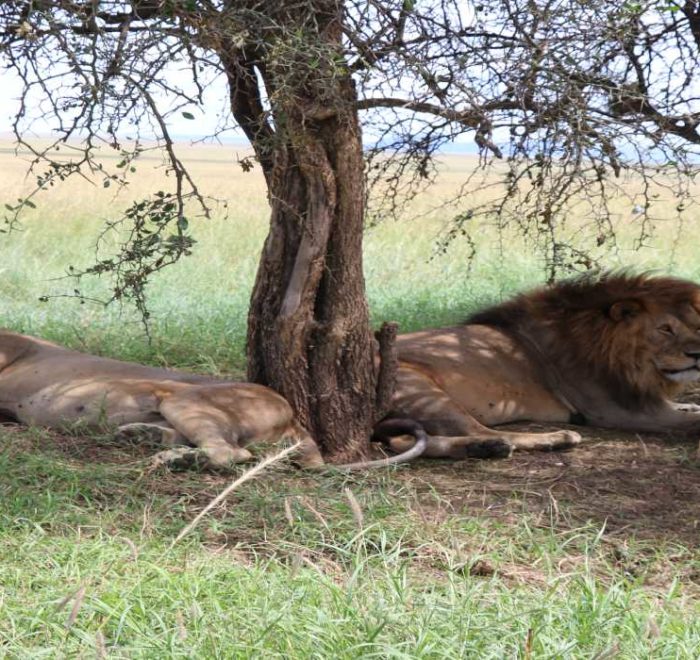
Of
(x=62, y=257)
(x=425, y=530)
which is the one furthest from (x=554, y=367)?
(x=62, y=257)

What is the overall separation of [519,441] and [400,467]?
757 millimetres

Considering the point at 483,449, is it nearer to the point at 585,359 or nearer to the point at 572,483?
the point at 572,483

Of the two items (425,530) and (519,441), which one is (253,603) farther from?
(519,441)

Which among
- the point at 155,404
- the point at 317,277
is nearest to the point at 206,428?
the point at 155,404

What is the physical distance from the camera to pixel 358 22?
16.7 ft

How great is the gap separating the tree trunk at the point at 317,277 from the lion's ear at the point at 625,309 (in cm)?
162

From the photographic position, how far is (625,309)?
21.6 ft

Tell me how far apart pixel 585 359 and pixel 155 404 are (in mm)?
2467

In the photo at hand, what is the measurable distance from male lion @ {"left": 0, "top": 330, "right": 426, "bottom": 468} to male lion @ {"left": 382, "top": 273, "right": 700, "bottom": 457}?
0.73m

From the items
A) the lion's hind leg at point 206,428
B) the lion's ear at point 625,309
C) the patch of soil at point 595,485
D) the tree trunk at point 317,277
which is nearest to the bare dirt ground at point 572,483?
the patch of soil at point 595,485

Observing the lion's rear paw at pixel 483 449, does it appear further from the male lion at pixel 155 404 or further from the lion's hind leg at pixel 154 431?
the lion's hind leg at pixel 154 431

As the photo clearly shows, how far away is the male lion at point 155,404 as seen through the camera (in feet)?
16.8

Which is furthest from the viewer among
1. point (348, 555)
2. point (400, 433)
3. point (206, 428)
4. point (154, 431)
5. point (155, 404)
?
point (400, 433)

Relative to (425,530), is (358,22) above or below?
above
